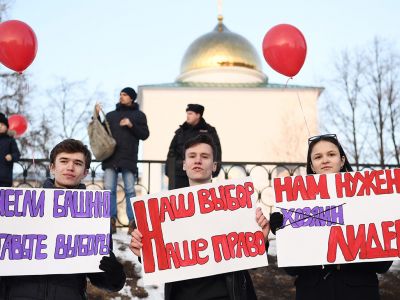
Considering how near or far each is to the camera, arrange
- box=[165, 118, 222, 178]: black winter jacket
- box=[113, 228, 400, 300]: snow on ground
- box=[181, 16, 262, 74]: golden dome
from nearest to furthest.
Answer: box=[113, 228, 400, 300]: snow on ground
box=[165, 118, 222, 178]: black winter jacket
box=[181, 16, 262, 74]: golden dome

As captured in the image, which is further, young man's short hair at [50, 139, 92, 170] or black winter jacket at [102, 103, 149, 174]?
black winter jacket at [102, 103, 149, 174]

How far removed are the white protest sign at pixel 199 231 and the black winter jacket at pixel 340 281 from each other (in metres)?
0.33

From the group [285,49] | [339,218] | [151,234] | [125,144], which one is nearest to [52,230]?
[151,234]

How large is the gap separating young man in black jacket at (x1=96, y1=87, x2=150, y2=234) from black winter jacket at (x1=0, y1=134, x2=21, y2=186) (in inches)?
53.9

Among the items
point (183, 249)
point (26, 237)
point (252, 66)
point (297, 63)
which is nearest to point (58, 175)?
point (26, 237)

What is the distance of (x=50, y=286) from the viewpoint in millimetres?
2854

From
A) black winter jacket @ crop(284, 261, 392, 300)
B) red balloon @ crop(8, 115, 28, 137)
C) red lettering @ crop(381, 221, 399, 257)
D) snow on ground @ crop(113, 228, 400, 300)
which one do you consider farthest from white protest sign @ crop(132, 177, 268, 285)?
red balloon @ crop(8, 115, 28, 137)

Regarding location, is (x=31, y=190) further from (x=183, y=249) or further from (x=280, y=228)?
(x=280, y=228)

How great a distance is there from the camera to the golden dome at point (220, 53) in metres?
24.7

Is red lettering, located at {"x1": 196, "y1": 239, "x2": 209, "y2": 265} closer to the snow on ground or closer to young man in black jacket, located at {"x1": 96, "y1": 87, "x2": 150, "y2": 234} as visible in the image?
the snow on ground

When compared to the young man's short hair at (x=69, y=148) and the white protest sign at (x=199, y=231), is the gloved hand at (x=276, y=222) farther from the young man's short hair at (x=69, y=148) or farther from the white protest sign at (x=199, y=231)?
the young man's short hair at (x=69, y=148)

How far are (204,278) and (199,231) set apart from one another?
0.28 metres

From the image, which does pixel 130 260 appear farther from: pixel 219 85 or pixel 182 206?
pixel 219 85

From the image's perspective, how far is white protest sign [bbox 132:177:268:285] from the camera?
297cm
